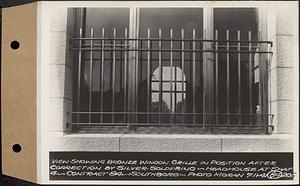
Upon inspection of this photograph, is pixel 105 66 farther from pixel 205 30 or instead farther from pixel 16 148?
pixel 16 148

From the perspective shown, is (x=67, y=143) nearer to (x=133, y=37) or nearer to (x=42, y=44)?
(x=42, y=44)

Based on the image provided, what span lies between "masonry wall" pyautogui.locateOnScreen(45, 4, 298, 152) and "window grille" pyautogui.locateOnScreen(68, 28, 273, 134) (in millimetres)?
98

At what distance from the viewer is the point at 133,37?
3.42 metres

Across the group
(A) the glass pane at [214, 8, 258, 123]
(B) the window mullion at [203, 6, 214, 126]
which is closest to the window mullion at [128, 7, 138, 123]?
(B) the window mullion at [203, 6, 214, 126]

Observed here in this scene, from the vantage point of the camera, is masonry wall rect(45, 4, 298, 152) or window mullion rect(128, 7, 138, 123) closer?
masonry wall rect(45, 4, 298, 152)

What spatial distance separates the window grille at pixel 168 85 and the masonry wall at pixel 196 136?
98 mm

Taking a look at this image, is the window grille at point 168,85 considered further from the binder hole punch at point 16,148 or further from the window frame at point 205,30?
the binder hole punch at point 16,148

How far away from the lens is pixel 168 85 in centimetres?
338

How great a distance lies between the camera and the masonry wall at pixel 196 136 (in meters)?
3.26

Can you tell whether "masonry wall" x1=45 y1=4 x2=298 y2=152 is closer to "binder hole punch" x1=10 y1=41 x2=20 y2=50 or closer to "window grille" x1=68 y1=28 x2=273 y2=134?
"window grille" x1=68 y1=28 x2=273 y2=134

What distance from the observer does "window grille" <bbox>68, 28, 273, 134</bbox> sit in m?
3.38

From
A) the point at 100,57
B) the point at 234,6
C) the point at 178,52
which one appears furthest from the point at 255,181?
the point at 100,57

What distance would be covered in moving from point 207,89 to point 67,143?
141 cm

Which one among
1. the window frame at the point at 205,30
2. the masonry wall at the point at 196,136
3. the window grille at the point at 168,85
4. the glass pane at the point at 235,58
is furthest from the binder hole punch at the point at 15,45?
the glass pane at the point at 235,58
